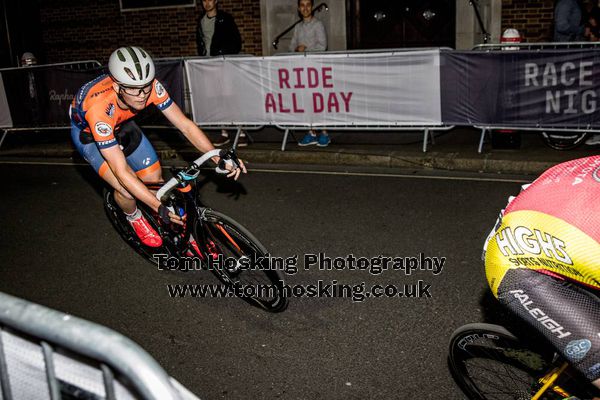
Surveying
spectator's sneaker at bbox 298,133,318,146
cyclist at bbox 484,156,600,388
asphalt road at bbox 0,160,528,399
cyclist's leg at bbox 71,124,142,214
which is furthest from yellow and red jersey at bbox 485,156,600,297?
spectator's sneaker at bbox 298,133,318,146

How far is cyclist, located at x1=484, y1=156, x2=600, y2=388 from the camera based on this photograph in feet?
8.26

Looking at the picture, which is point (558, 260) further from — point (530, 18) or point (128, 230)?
point (530, 18)

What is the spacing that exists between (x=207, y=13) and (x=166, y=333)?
25.7 feet

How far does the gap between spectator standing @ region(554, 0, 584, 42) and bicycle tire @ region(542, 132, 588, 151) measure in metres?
2.29

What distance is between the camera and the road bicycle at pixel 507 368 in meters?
2.94

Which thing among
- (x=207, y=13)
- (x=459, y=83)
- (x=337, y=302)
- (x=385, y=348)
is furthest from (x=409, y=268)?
(x=207, y=13)

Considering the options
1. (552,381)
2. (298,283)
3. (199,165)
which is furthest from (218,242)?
(552,381)

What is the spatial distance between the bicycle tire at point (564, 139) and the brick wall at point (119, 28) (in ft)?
25.2

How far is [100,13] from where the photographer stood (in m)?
16.7

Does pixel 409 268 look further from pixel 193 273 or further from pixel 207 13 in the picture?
pixel 207 13

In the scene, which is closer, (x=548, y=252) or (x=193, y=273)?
(x=548, y=252)

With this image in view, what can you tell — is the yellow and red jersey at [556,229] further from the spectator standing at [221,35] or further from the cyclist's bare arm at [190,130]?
the spectator standing at [221,35]

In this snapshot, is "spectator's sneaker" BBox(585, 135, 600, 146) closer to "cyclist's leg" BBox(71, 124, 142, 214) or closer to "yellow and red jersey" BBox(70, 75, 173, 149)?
"yellow and red jersey" BBox(70, 75, 173, 149)

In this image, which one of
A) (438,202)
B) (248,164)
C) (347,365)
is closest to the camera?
(347,365)
